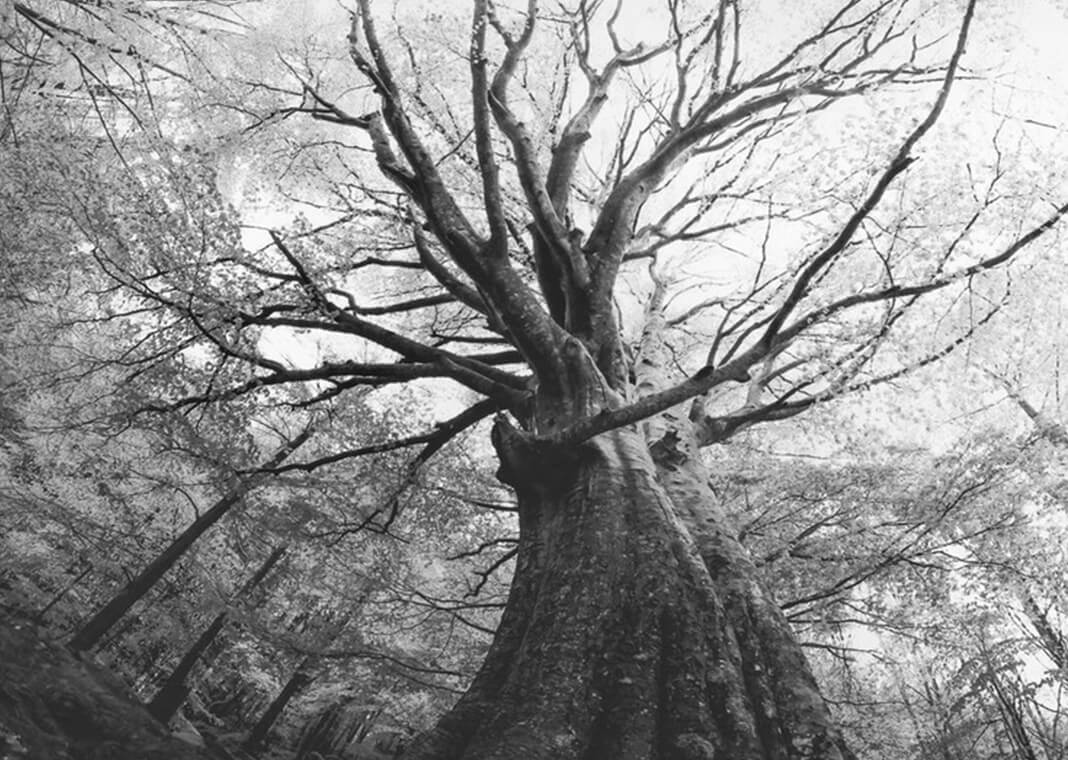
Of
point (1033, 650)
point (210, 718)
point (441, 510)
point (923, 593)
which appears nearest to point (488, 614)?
point (441, 510)

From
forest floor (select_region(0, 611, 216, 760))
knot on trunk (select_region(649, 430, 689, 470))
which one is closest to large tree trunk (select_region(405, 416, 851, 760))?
knot on trunk (select_region(649, 430, 689, 470))

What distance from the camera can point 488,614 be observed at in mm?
9695

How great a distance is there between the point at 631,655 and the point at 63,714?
6.06 ft

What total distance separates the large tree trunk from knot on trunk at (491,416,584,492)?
0.34 ft

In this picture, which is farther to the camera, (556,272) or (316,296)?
(556,272)

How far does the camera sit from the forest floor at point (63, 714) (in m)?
1.50

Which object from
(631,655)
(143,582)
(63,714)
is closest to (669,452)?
(631,655)

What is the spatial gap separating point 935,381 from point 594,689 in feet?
18.1

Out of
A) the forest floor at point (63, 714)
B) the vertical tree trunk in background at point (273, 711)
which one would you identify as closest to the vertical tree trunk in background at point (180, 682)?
the vertical tree trunk in background at point (273, 711)

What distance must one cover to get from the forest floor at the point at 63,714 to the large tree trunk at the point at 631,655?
0.84 m

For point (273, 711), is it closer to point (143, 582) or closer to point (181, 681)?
point (181, 681)

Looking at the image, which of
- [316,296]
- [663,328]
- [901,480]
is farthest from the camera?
[663,328]

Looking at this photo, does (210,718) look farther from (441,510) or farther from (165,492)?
(441,510)

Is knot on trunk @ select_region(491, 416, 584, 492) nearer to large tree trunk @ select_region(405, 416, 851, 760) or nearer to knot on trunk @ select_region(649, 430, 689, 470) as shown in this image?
large tree trunk @ select_region(405, 416, 851, 760)
